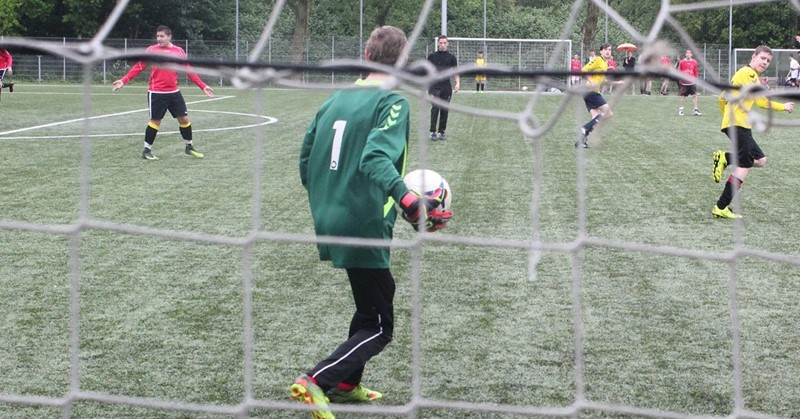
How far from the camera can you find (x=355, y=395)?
13.1 feet

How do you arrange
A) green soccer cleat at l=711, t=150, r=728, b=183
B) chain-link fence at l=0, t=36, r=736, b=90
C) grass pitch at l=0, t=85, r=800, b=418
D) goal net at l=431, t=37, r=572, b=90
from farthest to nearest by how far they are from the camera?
goal net at l=431, t=37, r=572, b=90 → chain-link fence at l=0, t=36, r=736, b=90 → green soccer cleat at l=711, t=150, r=728, b=183 → grass pitch at l=0, t=85, r=800, b=418

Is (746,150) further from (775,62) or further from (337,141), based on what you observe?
(775,62)

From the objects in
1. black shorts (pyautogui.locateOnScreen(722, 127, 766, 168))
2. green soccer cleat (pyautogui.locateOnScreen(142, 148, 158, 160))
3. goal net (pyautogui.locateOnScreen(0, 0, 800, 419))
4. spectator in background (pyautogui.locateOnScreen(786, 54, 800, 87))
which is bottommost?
goal net (pyautogui.locateOnScreen(0, 0, 800, 419))

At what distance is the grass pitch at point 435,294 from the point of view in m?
3.94

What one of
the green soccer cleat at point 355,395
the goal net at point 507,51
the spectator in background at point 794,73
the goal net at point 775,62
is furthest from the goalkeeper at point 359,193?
the goal net at point 775,62

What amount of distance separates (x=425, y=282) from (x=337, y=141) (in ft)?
7.81

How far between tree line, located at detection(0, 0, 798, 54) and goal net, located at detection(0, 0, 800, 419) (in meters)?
21.5

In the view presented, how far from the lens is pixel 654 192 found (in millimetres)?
9523

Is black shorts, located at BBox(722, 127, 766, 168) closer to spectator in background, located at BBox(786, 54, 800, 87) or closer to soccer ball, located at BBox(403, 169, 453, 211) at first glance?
soccer ball, located at BBox(403, 169, 453, 211)

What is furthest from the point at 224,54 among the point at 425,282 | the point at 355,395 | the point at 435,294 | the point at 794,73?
the point at 355,395

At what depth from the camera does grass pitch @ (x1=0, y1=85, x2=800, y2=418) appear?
3939 mm

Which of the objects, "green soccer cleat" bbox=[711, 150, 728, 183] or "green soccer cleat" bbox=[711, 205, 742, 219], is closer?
"green soccer cleat" bbox=[711, 205, 742, 219]

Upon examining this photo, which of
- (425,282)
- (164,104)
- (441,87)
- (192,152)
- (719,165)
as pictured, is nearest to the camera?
(425,282)

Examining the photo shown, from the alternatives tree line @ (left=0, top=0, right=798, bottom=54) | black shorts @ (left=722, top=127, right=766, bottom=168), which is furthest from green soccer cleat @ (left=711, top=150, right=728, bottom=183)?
tree line @ (left=0, top=0, right=798, bottom=54)
